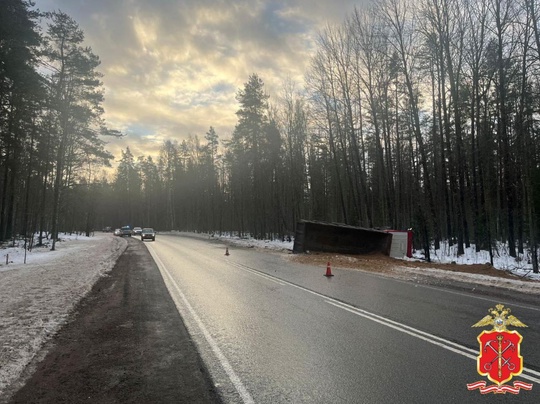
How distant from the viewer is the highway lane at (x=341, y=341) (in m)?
4.20

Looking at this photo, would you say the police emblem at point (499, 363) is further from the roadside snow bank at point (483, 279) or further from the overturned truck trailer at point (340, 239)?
the overturned truck trailer at point (340, 239)

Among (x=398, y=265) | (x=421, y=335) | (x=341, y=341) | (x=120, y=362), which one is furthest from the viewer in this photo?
(x=398, y=265)

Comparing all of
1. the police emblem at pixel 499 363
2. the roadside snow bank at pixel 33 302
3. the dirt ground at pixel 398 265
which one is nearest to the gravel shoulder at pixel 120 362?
the roadside snow bank at pixel 33 302

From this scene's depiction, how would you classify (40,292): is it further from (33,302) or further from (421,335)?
(421,335)

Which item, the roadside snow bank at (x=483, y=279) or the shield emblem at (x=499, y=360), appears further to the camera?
the roadside snow bank at (x=483, y=279)

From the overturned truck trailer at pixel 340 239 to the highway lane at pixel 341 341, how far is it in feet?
37.7

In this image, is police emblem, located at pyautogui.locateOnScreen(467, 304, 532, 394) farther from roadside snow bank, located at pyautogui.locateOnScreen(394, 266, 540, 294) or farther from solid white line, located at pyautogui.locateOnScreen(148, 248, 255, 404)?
roadside snow bank, located at pyautogui.locateOnScreen(394, 266, 540, 294)

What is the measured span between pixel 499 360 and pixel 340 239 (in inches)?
744

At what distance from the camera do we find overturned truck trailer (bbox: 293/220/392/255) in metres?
22.5

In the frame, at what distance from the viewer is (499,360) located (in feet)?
15.3

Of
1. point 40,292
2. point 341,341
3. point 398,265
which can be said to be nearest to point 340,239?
point 398,265

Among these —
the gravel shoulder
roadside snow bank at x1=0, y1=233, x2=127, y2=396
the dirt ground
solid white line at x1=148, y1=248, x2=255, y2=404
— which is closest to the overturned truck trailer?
the dirt ground

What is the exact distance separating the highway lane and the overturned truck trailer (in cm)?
1149

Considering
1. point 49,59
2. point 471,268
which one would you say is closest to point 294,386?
point 471,268
